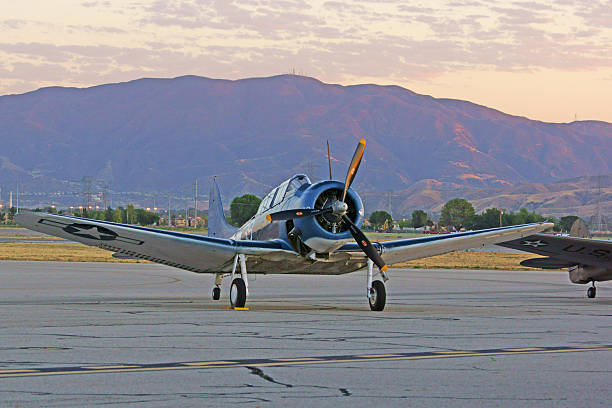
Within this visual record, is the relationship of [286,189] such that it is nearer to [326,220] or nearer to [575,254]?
[326,220]

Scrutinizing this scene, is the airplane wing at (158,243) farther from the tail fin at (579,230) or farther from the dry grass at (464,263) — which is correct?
the dry grass at (464,263)

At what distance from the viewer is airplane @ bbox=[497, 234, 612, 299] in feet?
71.6

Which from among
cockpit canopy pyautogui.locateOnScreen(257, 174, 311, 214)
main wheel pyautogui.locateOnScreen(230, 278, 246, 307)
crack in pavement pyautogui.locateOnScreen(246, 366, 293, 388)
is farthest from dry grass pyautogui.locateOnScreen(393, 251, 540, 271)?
crack in pavement pyautogui.locateOnScreen(246, 366, 293, 388)

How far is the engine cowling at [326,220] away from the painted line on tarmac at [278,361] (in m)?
7.02

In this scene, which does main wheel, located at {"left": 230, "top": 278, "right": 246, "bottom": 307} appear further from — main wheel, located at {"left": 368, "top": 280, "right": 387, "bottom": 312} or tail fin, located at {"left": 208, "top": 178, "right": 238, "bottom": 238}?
tail fin, located at {"left": 208, "top": 178, "right": 238, "bottom": 238}

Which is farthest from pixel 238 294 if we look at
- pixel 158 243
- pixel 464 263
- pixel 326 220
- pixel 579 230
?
pixel 464 263

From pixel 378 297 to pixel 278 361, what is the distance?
8.05m

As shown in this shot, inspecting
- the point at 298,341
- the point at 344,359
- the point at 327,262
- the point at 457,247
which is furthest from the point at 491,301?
the point at 344,359

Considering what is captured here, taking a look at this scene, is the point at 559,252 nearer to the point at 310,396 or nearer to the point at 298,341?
the point at 298,341

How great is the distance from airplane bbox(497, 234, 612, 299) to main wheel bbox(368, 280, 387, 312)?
548 cm

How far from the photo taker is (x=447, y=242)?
19984mm

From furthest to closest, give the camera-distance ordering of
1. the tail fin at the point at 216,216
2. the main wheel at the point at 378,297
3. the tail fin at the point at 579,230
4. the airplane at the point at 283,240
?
the tail fin at the point at 216,216
the tail fin at the point at 579,230
the airplane at the point at 283,240
the main wheel at the point at 378,297

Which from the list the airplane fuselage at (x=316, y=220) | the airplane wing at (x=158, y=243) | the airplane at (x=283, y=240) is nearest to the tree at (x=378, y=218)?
the airplane at (x=283, y=240)

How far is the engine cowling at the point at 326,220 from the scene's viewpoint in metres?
17.6
